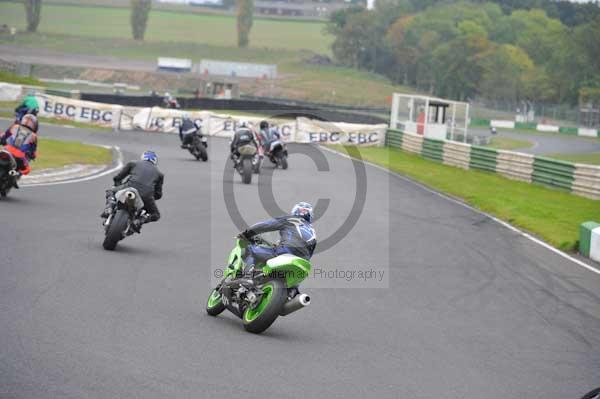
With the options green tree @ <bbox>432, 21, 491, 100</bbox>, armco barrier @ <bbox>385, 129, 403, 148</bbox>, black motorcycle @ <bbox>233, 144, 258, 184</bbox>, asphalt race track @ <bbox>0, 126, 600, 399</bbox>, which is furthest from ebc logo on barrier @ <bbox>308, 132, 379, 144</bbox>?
green tree @ <bbox>432, 21, 491, 100</bbox>

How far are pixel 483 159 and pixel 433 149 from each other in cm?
449

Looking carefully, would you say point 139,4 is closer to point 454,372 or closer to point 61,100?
point 61,100

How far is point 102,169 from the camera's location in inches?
968

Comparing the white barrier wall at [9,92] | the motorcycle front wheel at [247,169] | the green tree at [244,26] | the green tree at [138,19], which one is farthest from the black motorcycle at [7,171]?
the green tree at [244,26]

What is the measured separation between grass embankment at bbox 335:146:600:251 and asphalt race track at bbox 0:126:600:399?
1789mm

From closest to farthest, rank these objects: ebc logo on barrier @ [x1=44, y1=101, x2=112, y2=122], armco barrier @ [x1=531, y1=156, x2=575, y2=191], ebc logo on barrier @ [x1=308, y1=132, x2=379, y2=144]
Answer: armco barrier @ [x1=531, y1=156, x2=575, y2=191]
ebc logo on barrier @ [x1=44, y1=101, x2=112, y2=122]
ebc logo on barrier @ [x1=308, y1=132, x2=379, y2=144]

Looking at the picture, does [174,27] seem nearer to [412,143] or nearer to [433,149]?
[412,143]

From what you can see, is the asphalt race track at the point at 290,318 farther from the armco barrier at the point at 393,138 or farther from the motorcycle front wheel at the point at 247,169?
the armco barrier at the point at 393,138

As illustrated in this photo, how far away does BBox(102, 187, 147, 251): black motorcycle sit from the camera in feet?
41.6

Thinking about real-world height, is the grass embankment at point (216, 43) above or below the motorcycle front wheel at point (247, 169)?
above

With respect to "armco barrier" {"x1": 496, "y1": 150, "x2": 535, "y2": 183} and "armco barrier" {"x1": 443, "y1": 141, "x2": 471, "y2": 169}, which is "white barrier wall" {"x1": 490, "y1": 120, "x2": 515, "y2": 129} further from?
"armco barrier" {"x1": 496, "y1": 150, "x2": 535, "y2": 183}

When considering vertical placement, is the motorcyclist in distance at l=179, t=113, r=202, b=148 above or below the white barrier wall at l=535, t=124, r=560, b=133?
above

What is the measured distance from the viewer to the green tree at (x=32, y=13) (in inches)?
4663

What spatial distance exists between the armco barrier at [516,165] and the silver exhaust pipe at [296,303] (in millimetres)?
18616
